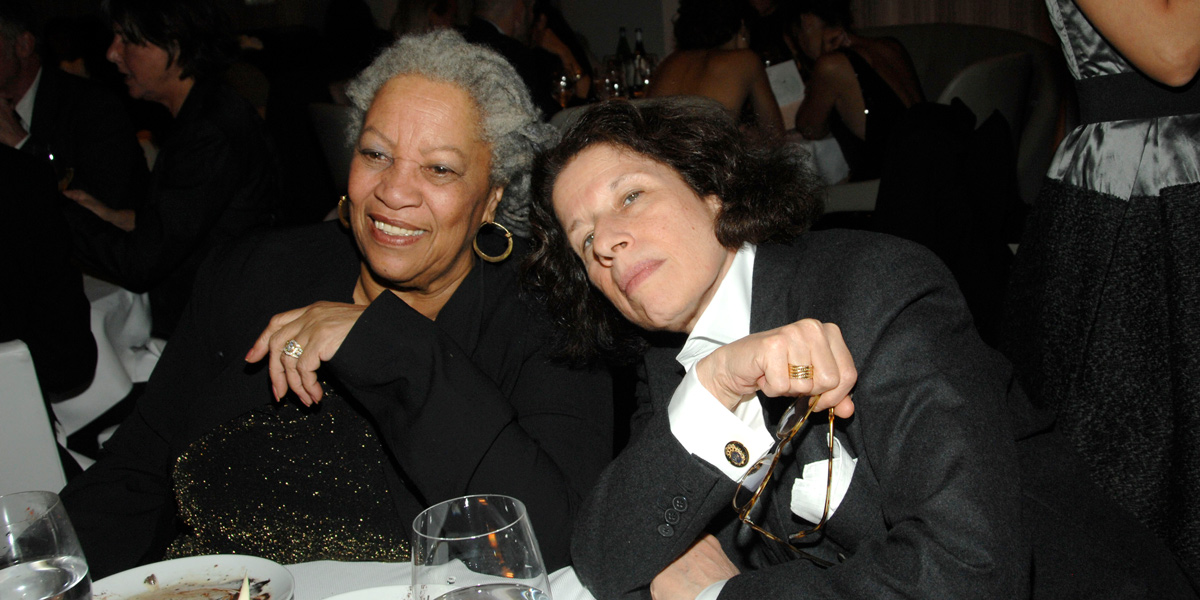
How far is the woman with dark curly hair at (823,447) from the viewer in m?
0.97

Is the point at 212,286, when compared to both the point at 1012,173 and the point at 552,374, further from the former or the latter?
the point at 1012,173

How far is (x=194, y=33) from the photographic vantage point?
3.19 m

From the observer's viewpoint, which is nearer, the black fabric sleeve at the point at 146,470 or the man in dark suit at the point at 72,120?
the black fabric sleeve at the point at 146,470

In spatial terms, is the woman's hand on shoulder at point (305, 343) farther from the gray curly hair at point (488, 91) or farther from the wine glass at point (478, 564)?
the wine glass at point (478, 564)

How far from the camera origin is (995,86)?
11.8 feet

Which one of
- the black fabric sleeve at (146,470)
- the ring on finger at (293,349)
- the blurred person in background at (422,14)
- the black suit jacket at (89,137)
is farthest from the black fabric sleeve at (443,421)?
the blurred person in background at (422,14)

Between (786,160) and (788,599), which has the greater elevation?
(786,160)

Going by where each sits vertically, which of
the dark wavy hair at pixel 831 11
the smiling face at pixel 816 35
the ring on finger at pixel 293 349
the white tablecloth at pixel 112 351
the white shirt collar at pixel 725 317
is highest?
the dark wavy hair at pixel 831 11

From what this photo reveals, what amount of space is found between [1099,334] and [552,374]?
0.98m

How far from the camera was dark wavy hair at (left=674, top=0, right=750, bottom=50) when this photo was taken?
410 cm

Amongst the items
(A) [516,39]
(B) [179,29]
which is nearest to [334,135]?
(B) [179,29]

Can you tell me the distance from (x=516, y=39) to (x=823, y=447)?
156 inches

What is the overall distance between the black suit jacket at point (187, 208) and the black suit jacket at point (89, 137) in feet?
1.52

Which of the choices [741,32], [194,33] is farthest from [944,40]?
[194,33]
